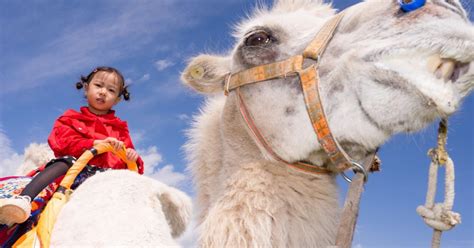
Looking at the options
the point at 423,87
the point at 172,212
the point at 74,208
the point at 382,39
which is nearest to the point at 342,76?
the point at 382,39

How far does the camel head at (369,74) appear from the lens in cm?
213

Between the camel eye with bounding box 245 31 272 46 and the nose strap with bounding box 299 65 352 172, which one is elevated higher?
the camel eye with bounding box 245 31 272 46

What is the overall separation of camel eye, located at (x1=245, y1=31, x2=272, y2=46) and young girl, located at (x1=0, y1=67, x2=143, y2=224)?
3.57 feet

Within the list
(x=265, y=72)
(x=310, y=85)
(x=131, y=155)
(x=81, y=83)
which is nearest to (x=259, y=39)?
(x=265, y=72)

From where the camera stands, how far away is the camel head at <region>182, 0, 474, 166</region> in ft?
7.00

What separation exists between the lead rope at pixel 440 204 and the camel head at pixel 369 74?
0.14 metres

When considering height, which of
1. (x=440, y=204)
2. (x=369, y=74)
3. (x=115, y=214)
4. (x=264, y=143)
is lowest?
(x=115, y=214)

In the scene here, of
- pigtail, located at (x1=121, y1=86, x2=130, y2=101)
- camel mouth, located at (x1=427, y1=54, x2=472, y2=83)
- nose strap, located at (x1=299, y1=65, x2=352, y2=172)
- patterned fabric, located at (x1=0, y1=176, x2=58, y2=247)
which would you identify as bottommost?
patterned fabric, located at (x1=0, y1=176, x2=58, y2=247)

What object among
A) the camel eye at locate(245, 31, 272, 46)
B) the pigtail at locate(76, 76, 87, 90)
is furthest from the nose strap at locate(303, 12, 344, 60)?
the pigtail at locate(76, 76, 87, 90)

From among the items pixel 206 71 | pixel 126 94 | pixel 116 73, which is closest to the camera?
pixel 206 71

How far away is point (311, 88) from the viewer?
8.15 feet

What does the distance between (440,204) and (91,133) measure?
233 cm

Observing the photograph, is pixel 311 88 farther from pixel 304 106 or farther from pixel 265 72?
pixel 265 72

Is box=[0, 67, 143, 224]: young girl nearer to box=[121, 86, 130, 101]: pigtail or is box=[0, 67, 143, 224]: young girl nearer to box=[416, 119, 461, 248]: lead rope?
box=[121, 86, 130, 101]: pigtail
